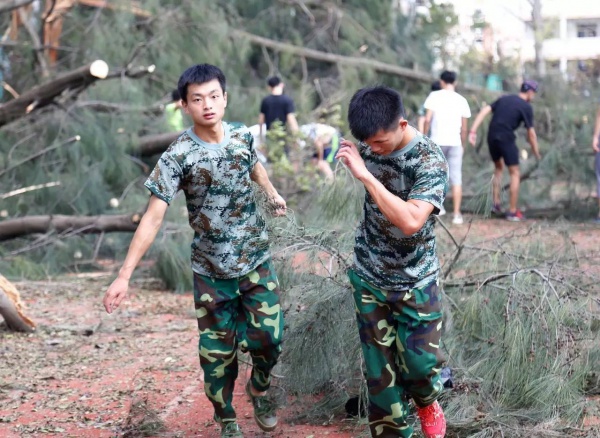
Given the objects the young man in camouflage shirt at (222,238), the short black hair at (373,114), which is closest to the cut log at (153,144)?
the young man in camouflage shirt at (222,238)

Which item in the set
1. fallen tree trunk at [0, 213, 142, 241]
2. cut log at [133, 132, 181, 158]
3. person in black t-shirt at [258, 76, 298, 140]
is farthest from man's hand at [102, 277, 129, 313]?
person in black t-shirt at [258, 76, 298, 140]

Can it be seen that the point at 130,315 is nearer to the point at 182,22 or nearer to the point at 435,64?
the point at 182,22

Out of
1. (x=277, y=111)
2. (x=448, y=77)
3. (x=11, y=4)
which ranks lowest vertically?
(x=277, y=111)

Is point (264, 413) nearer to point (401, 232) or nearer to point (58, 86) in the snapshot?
point (401, 232)

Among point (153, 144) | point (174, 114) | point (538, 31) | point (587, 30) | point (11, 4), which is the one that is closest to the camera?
point (11, 4)

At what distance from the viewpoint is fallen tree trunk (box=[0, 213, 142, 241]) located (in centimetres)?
769

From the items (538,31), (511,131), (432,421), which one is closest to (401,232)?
(432,421)

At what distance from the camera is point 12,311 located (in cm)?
583

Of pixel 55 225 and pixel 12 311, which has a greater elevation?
pixel 55 225

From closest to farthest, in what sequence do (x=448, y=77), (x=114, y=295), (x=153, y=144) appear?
(x=114, y=295) → (x=153, y=144) → (x=448, y=77)

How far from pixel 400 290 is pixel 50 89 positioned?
→ 4.82 meters

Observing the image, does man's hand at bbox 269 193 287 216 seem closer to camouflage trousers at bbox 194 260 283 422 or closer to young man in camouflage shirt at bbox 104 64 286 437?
young man in camouflage shirt at bbox 104 64 286 437

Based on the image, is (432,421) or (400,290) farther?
(432,421)

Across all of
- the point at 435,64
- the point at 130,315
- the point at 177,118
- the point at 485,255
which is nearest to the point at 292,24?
the point at 435,64
